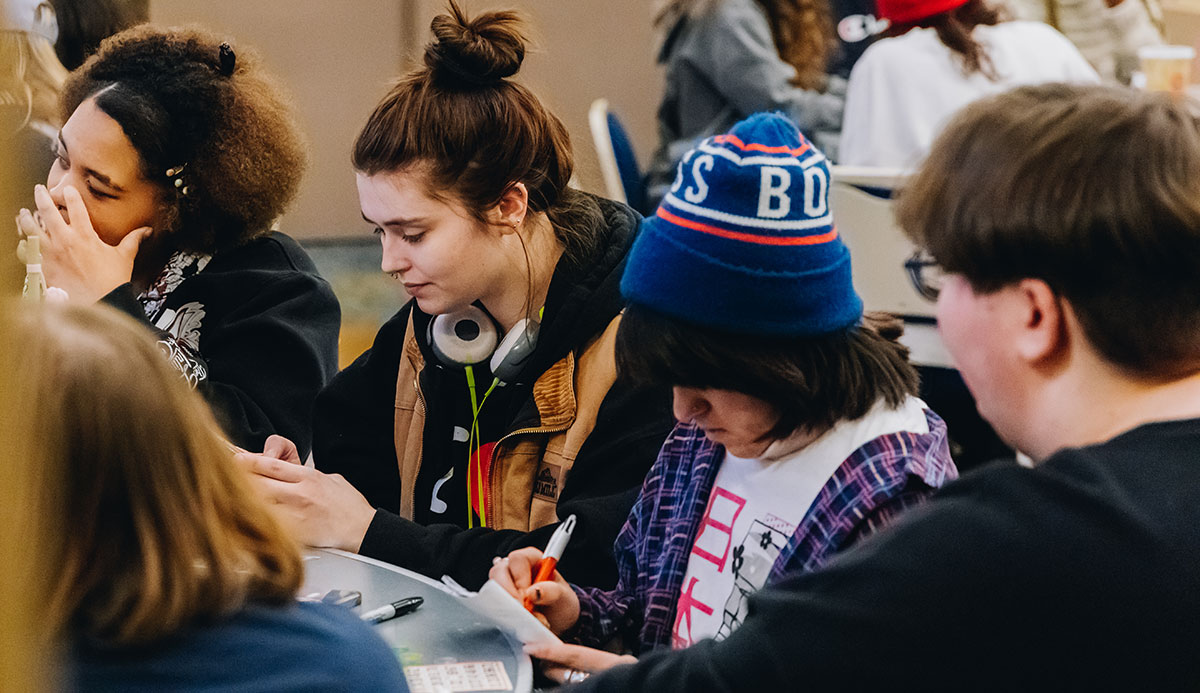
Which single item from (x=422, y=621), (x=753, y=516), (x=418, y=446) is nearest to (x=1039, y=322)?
(x=753, y=516)

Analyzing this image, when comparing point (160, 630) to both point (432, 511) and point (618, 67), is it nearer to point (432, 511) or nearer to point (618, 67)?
point (432, 511)

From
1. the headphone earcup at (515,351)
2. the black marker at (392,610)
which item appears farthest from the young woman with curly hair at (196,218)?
Answer: the black marker at (392,610)

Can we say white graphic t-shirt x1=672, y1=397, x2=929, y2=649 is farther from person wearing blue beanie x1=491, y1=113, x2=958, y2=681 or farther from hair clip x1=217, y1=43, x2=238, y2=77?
hair clip x1=217, y1=43, x2=238, y2=77

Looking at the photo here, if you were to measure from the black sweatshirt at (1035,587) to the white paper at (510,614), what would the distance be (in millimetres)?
547

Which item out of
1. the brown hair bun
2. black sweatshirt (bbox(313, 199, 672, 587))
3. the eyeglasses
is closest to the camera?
black sweatshirt (bbox(313, 199, 672, 587))

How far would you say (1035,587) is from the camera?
82 centimetres

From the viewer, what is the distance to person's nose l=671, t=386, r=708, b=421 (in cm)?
143

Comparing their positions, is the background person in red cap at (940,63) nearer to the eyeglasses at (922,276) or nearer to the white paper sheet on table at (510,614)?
the eyeglasses at (922,276)

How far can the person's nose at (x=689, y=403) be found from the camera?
4.70 ft

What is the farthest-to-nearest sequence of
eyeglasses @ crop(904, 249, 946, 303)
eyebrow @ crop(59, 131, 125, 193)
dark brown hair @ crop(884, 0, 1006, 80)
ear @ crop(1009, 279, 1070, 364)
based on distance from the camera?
dark brown hair @ crop(884, 0, 1006, 80) → eyeglasses @ crop(904, 249, 946, 303) → eyebrow @ crop(59, 131, 125, 193) → ear @ crop(1009, 279, 1070, 364)

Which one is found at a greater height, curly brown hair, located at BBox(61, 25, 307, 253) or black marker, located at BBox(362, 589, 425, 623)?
curly brown hair, located at BBox(61, 25, 307, 253)

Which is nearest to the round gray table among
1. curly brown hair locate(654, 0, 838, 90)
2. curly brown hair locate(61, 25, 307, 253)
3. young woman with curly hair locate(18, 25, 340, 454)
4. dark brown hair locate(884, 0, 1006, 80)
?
young woman with curly hair locate(18, 25, 340, 454)

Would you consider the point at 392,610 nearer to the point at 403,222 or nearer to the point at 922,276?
the point at 403,222

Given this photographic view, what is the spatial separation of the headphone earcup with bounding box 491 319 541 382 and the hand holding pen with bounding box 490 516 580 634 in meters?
0.39
